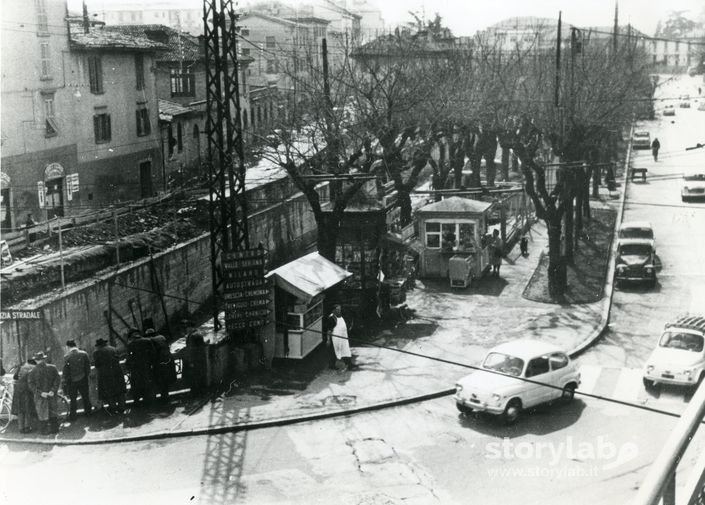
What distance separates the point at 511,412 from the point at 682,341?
5714mm

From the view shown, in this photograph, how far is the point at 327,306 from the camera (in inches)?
965

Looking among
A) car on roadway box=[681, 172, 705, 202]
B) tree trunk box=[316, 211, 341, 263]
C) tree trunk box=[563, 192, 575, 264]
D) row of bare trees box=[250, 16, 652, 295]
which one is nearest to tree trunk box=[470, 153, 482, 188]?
row of bare trees box=[250, 16, 652, 295]

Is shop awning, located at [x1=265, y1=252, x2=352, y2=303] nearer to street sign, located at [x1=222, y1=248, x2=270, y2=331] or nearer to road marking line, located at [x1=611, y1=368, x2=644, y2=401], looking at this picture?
street sign, located at [x1=222, y1=248, x2=270, y2=331]

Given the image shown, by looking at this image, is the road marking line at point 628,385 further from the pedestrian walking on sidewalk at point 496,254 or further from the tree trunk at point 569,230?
the tree trunk at point 569,230

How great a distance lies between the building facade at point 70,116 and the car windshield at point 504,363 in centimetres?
1994

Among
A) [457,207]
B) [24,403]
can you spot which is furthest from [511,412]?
[457,207]

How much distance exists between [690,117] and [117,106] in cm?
6934

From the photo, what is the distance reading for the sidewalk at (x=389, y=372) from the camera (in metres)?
17.2

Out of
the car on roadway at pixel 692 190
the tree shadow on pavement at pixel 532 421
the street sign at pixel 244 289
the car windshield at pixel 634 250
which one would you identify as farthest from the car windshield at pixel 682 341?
the car on roadway at pixel 692 190

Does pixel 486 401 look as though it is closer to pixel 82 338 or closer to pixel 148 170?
pixel 82 338

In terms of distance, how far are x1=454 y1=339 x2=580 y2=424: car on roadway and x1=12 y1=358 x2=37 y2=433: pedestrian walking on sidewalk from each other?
853cm

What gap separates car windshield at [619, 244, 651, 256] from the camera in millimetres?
31609

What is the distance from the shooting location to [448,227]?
102ft

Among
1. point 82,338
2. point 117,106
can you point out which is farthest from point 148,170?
point 82,338
